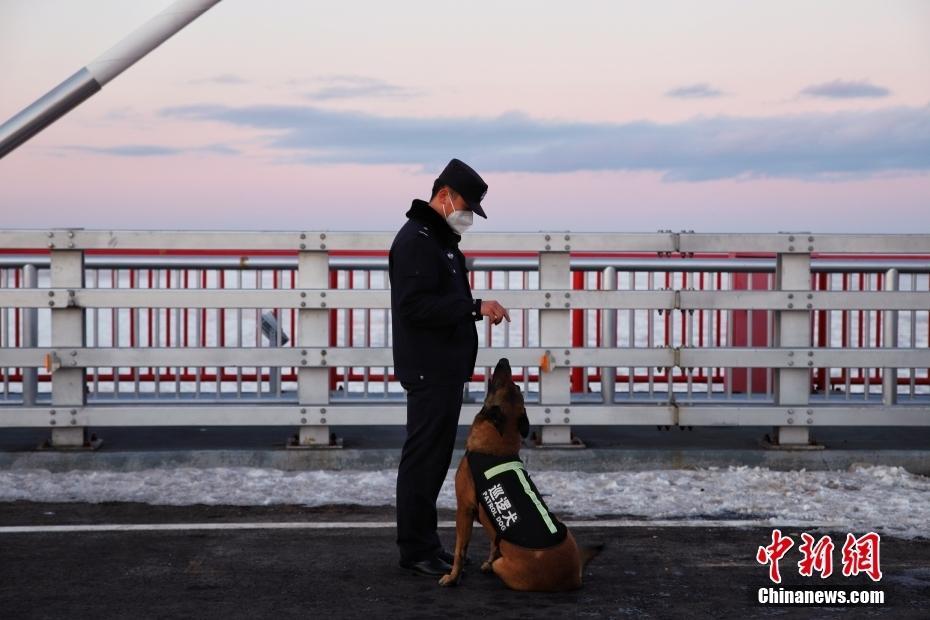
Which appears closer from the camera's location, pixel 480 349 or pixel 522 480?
pixel 522 480

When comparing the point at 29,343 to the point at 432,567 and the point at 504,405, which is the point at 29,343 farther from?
→ the point at 504,405

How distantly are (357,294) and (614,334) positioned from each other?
231cm

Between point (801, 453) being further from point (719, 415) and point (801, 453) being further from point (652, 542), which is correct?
point (652, 542)

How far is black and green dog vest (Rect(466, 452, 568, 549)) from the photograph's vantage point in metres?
5.81

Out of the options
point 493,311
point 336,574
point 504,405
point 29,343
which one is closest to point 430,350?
point 493,311

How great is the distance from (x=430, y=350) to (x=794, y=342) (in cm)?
432

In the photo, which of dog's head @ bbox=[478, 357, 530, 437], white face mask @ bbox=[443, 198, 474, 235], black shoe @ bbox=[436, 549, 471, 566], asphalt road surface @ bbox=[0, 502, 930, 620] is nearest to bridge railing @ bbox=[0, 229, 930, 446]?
asphalt road surface @ bbox=[0, 502, 930, 620]

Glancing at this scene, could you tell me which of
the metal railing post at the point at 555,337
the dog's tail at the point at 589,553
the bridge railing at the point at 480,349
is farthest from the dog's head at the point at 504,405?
the metal railing post at the point at 555,337

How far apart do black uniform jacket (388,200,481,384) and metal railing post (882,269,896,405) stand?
4.99 m

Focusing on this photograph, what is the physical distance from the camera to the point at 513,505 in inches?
229

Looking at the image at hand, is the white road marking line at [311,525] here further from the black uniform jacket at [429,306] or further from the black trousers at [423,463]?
the black uniform jacket at [429,306]

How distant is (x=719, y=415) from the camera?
9609mm

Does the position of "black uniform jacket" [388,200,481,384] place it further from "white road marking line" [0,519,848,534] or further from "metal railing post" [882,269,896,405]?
"metal railing post" [882,269,896,405]

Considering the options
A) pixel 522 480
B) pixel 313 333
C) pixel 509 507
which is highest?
pixel 313 333
